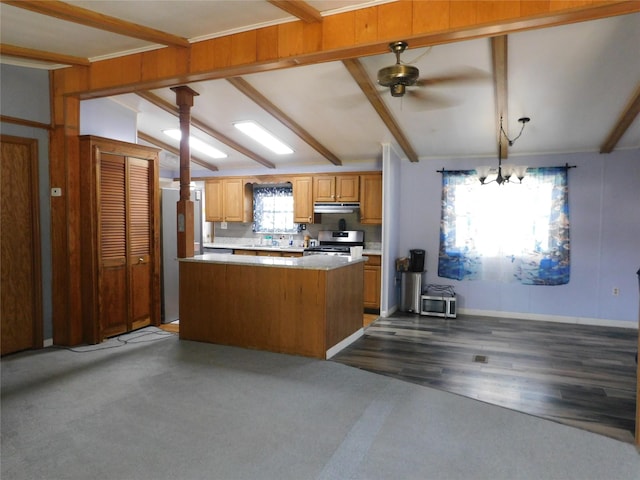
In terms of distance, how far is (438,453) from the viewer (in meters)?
2.27

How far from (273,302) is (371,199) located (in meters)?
2.84

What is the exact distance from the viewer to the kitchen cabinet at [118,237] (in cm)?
419

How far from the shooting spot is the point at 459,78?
3.85 metres

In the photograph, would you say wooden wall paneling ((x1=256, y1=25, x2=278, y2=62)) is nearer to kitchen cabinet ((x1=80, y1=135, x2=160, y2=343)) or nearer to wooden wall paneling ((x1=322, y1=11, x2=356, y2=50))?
wooden wall paneling ((x1=322, y1=11, x2=356, y2=50))

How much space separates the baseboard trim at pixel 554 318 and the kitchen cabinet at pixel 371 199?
186 centimetres

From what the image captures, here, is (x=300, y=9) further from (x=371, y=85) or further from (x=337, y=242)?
(x=337, y=242)

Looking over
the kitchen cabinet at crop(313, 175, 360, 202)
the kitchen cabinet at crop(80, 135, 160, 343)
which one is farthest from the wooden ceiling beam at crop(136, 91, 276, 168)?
the kitchen cabinet at crop(313, 175, 360, 202)

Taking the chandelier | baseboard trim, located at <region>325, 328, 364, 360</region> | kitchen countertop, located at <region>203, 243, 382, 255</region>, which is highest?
the chandelier

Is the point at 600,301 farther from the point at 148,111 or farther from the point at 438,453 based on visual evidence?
the point at 148,111

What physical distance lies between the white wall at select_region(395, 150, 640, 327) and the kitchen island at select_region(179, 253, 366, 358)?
8.76ft

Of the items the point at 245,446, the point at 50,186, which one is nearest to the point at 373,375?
the point at 245,446

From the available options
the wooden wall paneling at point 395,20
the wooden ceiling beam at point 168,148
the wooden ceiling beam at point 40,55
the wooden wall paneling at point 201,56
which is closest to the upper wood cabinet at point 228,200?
the wooden ceiling beam at point 168,148

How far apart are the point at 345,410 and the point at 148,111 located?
4504mm

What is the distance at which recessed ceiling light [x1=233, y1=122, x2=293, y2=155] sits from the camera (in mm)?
5582
